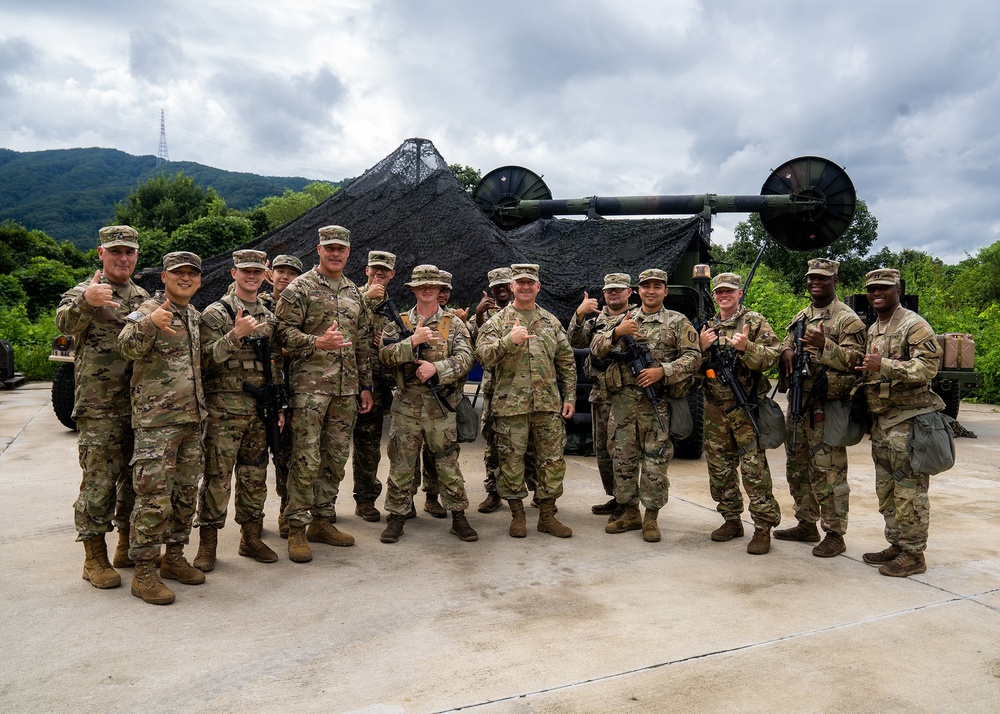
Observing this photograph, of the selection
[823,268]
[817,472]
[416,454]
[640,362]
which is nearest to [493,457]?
[416,454]

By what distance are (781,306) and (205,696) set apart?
604 inches

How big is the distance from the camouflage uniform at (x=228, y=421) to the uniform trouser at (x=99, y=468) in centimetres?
43

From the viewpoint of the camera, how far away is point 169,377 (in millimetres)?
3680

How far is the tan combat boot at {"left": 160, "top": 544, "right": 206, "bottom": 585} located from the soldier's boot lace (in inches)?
61.0

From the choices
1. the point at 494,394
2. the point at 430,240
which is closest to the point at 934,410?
the point at 494,394

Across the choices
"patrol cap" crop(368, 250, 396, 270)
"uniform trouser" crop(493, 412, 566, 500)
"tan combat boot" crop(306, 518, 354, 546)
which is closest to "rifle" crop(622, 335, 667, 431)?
"uniform trouser" crop(493, 412, 566, 500)

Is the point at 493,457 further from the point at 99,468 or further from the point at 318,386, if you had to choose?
the point at 99,468

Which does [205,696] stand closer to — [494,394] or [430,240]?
[494,394]

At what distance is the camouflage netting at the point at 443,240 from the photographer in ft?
26.1

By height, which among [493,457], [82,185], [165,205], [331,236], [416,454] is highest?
[82,185]

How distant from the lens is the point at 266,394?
13.5ft

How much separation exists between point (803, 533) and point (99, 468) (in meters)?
4.06

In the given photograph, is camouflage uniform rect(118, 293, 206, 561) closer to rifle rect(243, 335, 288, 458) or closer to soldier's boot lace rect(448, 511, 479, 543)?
rifle rect(243, 335, 288, 458)

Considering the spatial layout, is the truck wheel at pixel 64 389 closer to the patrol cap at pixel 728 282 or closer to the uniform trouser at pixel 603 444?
the uniform trouser at pixel 603 444
